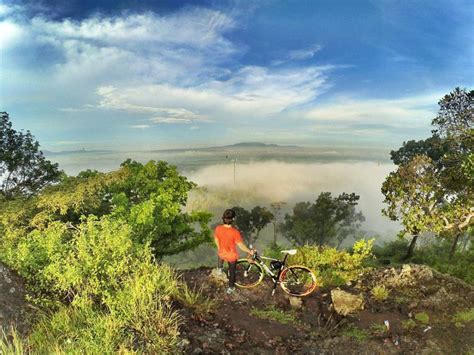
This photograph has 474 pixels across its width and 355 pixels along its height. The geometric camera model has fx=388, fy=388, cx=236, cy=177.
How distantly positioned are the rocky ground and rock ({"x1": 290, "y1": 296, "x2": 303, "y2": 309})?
0.03m

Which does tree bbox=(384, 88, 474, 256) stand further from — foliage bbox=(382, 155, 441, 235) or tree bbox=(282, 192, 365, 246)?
tree bbox=(282, 192, 365, 246)

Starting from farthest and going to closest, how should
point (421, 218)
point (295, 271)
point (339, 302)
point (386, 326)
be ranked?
point (421, 218)
point (295, 271)
point (339, 302)
point (386, 326)

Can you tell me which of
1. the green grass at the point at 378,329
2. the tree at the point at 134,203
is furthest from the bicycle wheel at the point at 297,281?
the tree at the point at 134,203

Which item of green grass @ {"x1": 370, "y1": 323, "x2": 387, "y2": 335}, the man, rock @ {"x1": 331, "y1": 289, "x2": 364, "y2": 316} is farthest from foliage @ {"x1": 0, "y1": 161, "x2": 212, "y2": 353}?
green grass @ {"x1": 370, "y1": 323, "x2": 387, "y2": 335}

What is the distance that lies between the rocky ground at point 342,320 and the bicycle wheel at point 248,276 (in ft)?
0.95

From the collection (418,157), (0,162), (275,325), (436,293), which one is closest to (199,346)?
(275,325)

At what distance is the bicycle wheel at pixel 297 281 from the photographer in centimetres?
1079

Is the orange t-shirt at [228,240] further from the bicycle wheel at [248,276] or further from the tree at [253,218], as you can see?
the tree at [253,218]

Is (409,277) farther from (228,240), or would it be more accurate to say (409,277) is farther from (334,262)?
(228,240)

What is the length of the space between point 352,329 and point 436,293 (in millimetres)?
3283

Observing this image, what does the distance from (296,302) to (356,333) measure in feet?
6.05

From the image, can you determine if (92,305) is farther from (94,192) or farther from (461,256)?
(461,256)

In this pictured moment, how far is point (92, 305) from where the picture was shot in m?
8.80

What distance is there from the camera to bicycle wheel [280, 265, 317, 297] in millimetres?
10789
